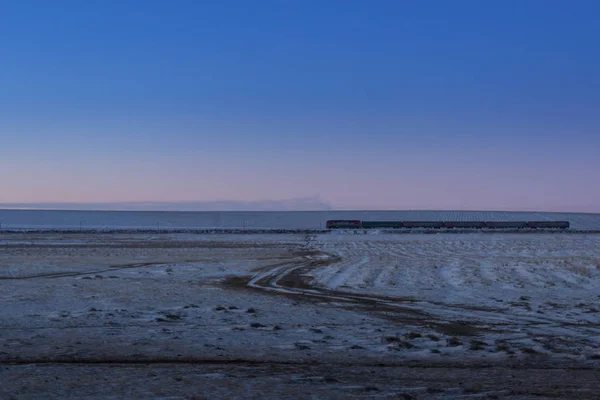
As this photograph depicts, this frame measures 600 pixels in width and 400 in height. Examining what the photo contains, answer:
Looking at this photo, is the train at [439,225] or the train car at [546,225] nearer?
the train at [439,225]

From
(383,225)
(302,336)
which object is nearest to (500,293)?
(302,336)

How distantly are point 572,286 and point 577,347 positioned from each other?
7.69m

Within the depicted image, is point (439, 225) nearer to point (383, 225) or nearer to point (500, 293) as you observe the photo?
point (383, 225)

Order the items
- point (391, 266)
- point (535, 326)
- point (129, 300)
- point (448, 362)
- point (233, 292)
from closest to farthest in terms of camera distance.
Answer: point (448, 362), point (535, 326), point (129, 300), point (233, 292), point (391, 266)

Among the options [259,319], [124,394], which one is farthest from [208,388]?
[259,319]

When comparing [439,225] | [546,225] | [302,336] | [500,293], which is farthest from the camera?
[546,225]

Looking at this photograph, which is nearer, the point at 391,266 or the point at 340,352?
the point at 340,352

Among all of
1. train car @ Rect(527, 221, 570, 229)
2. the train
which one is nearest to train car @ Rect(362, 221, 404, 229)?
the train

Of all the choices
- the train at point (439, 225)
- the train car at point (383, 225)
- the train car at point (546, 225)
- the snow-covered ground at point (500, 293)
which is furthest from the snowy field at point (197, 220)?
the snow-covered ground at point (500, 293)

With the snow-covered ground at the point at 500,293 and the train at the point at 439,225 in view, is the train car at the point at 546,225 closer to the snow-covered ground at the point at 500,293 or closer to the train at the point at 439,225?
the train at the point at 439,225

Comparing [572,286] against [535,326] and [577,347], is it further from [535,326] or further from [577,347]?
[577,347]

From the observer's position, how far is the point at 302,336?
29.1ft

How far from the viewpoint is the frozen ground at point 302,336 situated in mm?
6262

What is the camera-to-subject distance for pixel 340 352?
25.6ft
